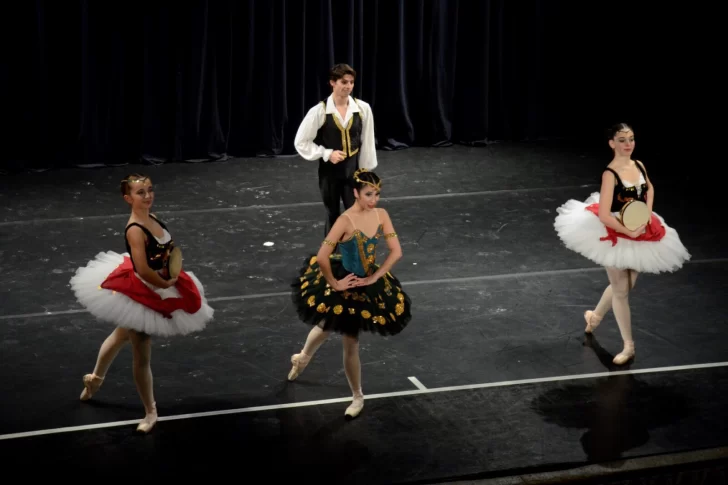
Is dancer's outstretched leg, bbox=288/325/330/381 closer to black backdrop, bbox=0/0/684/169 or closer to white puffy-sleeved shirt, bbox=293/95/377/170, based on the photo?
white puffy-sleeved shirt, bbox=293/95/377/170

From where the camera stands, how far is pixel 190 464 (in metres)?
4.42

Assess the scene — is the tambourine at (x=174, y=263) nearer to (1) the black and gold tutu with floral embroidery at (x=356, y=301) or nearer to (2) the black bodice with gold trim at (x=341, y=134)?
(1) the black and gold tutu with floral embroidery at (x=356, y=301)

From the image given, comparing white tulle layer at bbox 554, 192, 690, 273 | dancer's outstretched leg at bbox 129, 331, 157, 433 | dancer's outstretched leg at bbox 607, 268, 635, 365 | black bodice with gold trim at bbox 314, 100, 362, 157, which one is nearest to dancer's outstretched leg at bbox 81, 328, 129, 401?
dancer's outstretched leg at bbox 129, 331, 157, 433

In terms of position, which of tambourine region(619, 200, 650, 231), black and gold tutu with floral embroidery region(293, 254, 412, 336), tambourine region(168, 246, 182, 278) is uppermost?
tambourine region(619, 200, 650, 231)

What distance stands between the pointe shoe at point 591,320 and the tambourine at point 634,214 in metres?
0.66

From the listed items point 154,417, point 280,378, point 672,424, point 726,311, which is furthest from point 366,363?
point 726,311

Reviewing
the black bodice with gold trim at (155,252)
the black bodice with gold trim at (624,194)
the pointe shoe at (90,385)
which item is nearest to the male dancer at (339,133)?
the black bodice with gold trim at (624,194)

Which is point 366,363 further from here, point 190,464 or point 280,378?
point 190,464

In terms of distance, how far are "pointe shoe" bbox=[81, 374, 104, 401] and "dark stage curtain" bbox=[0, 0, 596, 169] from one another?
4861mm

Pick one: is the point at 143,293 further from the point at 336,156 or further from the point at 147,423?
the point at 336,156

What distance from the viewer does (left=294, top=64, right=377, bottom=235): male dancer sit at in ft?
21.1

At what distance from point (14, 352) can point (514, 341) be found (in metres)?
2.72

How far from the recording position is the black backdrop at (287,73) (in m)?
9.28

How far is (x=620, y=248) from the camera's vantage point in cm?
527
